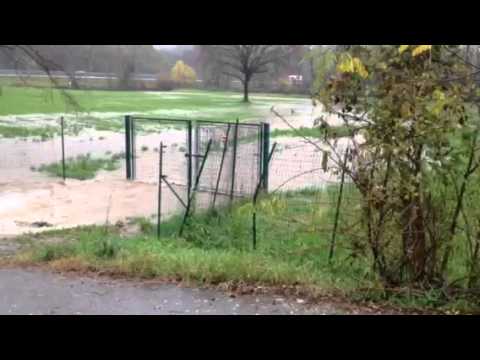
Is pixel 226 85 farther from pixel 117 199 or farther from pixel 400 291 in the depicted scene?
pixel 400 291

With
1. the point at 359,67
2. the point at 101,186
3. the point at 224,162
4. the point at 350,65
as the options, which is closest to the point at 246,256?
the point at 359,67

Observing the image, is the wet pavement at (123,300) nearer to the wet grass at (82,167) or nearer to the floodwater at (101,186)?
the floodwater at (101,186)

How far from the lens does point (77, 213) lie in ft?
36.3

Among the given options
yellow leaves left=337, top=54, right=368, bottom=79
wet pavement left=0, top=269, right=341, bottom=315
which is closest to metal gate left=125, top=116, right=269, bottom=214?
wet pavement left=0, top=269, right=341, bottom=315

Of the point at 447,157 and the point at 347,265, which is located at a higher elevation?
the point at 447,157

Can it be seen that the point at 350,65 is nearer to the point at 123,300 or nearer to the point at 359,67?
the point at 359,67

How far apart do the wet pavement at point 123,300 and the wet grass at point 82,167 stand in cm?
975

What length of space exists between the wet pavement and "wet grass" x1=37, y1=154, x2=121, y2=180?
9754 millimetres

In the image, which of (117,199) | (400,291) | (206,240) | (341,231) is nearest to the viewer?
(400,291)

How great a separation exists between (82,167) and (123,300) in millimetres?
11715

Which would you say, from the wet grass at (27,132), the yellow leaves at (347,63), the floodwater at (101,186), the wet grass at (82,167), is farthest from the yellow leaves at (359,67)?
the wet grass at (27,132)

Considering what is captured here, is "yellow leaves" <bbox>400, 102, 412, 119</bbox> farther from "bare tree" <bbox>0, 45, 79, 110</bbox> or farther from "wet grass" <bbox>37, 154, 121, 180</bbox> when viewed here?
"wet grass" <bbox>37, 154, 121, 180</bbox>
